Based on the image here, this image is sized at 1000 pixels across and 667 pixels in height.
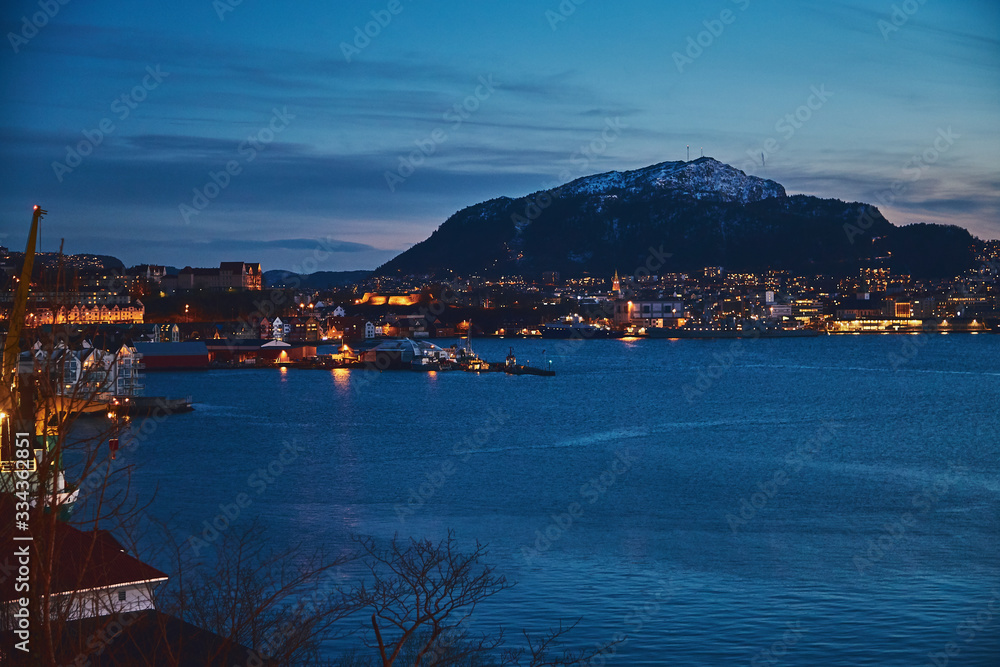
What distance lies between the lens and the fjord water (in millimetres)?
6789

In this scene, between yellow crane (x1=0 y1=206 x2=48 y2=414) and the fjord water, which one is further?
the fjord water

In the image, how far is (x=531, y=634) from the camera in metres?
6.42

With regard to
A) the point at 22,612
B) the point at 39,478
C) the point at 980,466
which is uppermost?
the point at 39,478

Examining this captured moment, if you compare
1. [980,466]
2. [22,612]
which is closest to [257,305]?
[980,466]

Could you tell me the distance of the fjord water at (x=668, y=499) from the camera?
679 centimetres

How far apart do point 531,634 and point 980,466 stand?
9673 mm

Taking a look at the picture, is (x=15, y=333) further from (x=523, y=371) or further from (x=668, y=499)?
(x=523, y=371)

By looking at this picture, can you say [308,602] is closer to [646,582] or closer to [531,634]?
[531,634]

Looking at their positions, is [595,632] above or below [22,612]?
below

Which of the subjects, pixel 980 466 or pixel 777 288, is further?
pixel 777 288
